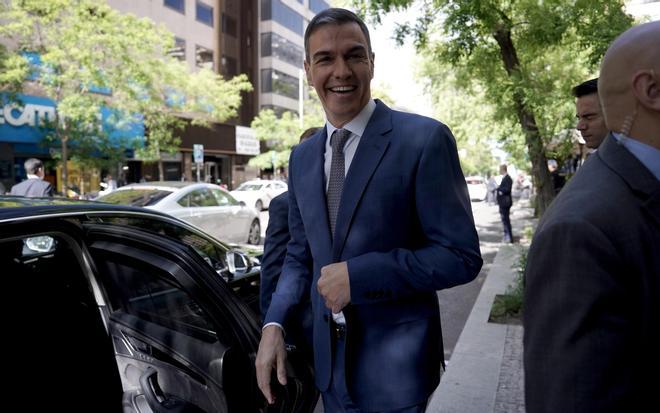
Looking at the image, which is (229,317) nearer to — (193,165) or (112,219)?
(112,219)

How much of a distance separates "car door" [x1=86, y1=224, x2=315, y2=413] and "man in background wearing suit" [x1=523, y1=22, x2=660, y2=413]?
1249 millimetres

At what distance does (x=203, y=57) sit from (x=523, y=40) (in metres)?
29.4

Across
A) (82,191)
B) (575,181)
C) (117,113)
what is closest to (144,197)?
(575,181)

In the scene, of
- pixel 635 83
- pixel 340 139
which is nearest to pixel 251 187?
pixel 340 139

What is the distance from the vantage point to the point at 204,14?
33281mm

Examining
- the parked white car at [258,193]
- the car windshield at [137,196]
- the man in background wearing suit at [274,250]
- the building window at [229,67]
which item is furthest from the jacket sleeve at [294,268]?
the building window at [229,67]

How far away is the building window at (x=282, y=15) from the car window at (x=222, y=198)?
33010 mm

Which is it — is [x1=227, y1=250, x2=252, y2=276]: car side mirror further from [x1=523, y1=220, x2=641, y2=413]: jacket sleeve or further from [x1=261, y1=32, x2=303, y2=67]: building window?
[x1=261, y1=32, x2=303, y2=67]: building window

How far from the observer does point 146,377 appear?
92.7 inches

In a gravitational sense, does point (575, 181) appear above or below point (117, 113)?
below

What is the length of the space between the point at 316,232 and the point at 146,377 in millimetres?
1232

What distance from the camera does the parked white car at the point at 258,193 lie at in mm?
22784

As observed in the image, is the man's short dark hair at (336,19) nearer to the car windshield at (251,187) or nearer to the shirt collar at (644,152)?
the shirt collar at (644,152)

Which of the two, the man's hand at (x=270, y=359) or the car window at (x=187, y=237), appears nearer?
the man's hand at (x=270, y=359)
